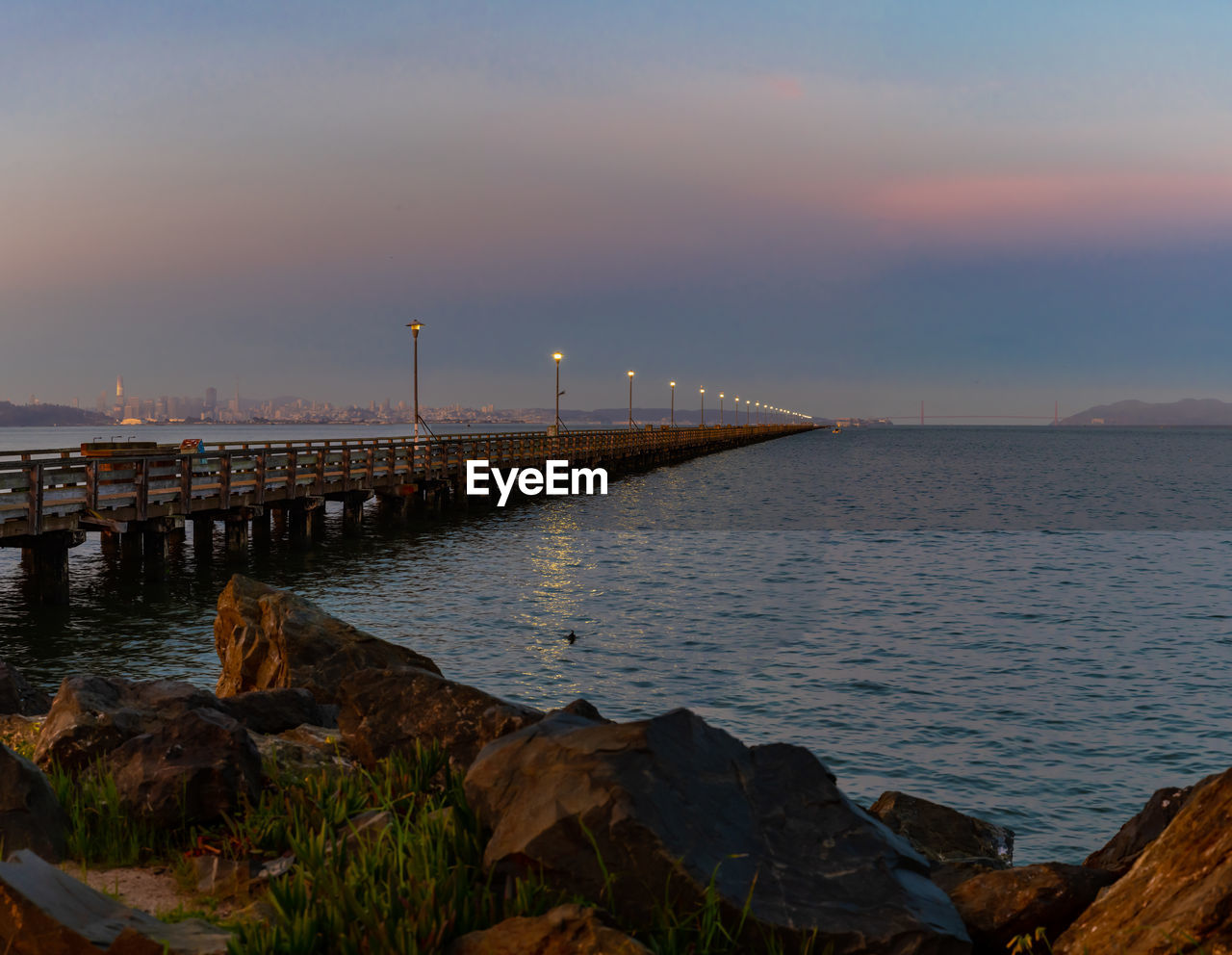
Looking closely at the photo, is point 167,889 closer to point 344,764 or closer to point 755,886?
point 344,764

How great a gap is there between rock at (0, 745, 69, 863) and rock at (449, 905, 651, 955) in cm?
284

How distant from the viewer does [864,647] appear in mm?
19672

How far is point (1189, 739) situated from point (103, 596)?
20473 mm

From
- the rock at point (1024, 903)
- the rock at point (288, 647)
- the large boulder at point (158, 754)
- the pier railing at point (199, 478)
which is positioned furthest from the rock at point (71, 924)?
the pier railing at point (199, 478)

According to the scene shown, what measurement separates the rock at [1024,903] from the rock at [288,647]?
20.4ft

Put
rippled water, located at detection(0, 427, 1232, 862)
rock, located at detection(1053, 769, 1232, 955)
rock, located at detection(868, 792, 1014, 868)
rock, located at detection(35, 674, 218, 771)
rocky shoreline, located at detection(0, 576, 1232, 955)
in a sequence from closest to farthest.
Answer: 1. rock, located at detection(1053, 769, 1232, 955)
2. rocky shoreline, located at detection(0, 576, 1232, 955)
3. rock, located at detection(35, 674, 218, 771)
4. rock, located at detection(868, 792, 1014, 868)
5. rippled water, located at detection(0, 427, 1232, 862)

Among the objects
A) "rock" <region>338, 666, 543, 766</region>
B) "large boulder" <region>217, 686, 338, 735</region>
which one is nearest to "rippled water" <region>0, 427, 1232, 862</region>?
"large boulder" <region>217, 686, 338, 735</region>

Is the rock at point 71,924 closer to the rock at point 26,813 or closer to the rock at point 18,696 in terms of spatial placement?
the rock at point 26,813

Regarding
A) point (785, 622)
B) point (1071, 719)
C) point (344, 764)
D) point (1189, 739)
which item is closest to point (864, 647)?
point (785, 622)

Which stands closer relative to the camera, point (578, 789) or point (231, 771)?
Result: point (578, 789)

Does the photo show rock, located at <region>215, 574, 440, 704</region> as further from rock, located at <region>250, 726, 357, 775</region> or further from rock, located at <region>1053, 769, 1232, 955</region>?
rock, located at <region>1053, 769, 1232, 955</region>

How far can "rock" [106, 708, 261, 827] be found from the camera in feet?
19.7

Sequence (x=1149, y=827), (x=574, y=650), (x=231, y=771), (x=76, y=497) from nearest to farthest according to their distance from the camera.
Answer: (x=231, y=771) → (x=1149, y=827) → (x=574, y=650) → (x=76, y=497)

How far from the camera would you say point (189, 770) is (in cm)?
604
